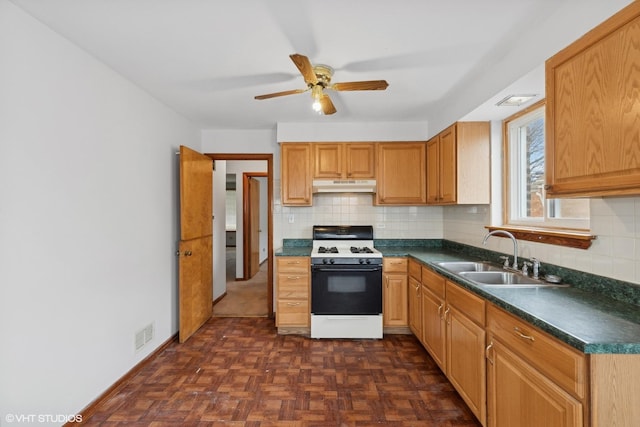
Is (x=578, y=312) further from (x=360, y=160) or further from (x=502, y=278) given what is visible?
(x=360, y=160)

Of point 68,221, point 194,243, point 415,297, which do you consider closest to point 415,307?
point 415,297

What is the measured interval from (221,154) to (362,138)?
1.75 meters

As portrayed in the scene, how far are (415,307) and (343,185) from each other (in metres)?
1.44

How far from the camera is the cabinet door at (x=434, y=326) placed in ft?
7.41

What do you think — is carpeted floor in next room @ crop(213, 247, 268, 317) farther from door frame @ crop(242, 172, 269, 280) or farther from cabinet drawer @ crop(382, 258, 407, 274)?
cabinet drawer @ crop(382, 258, 407, 274)

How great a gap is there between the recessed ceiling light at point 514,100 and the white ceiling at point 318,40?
8cm

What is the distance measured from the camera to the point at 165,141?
2.91 meters

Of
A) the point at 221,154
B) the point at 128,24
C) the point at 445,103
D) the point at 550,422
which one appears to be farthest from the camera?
the point at 221,154

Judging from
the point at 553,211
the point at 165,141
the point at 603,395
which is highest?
the point at 165,141

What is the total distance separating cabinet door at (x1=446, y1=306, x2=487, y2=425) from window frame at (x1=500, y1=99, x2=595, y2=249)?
742 millimetres

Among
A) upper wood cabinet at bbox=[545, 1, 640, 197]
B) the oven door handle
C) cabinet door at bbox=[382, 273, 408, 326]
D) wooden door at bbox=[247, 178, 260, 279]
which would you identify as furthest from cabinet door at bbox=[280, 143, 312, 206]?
upper wood cabinet at bbox=[545, 1, 640, 197]

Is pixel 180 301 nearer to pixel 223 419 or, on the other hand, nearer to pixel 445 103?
pixel 223 419

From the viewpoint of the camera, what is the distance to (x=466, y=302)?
186cm

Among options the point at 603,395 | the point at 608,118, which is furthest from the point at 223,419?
the point at 608,118
